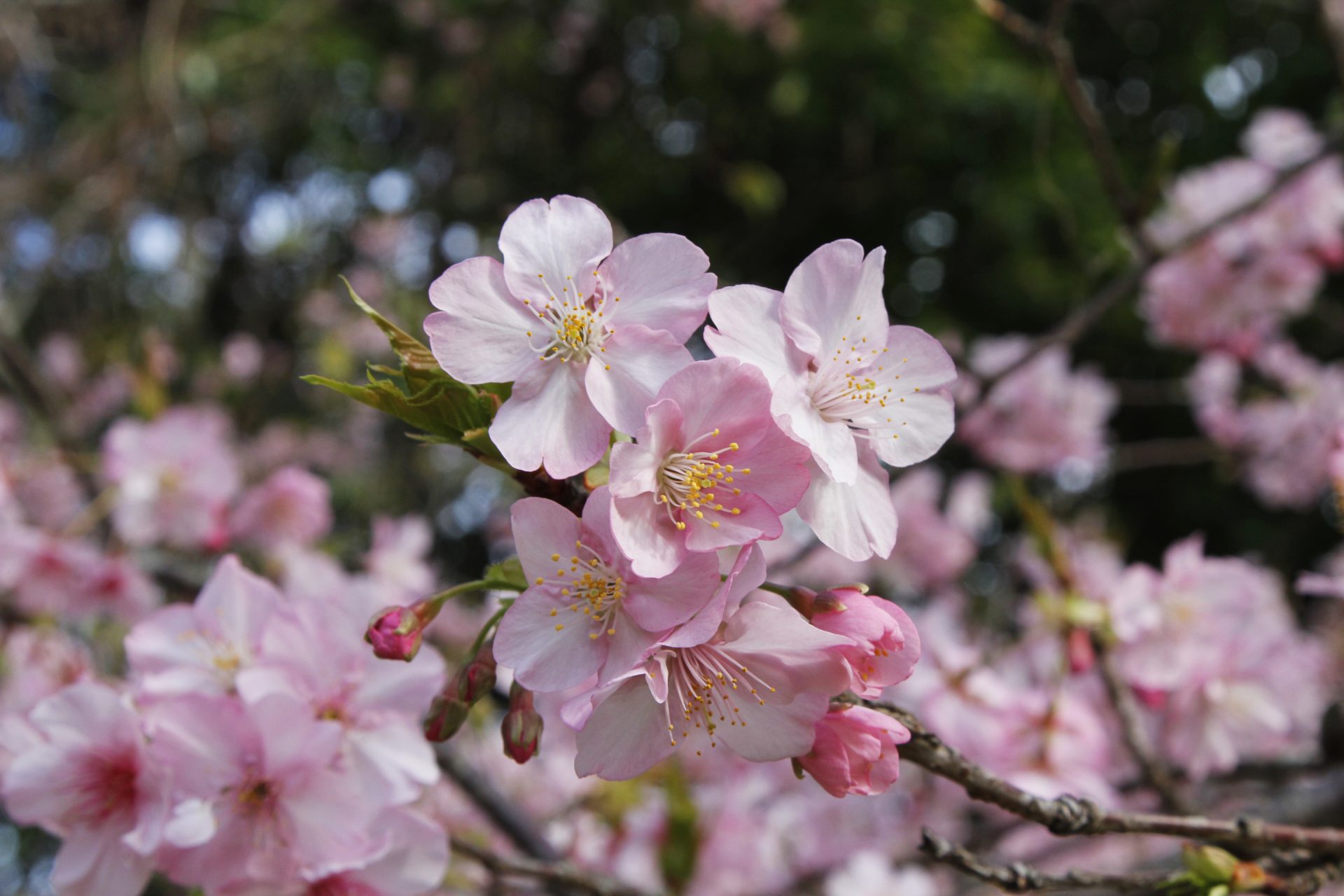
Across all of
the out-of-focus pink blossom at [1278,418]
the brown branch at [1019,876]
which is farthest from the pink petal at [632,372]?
the out-of-focus pink blossom at [1278,418]

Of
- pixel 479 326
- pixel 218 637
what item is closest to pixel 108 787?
pixel 218 637

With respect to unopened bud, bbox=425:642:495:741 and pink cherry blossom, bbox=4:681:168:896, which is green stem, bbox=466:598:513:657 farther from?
pink cherry blossom, bbox=4:681:168:896

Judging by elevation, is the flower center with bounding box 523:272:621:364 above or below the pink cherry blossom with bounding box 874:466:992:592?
above

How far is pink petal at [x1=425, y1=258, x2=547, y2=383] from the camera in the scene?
70cm

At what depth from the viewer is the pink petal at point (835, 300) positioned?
73cm

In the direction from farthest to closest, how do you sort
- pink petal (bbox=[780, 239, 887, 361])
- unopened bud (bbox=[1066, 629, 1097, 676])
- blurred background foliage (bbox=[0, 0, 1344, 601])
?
blurred background foliage (bbox=[0, 0, 1344, 601])
unopened bud (bbox=[1066, 629, 1097, 676])
pink petal (bbox=[780, 239, 887, 361])

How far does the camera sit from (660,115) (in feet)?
18.2

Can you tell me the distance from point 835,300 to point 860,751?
1.18 feet

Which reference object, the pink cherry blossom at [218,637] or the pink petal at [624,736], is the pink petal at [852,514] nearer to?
the pink petal at [624,736]

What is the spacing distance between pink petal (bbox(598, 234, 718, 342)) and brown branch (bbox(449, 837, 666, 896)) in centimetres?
68

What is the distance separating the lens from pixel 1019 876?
29.6 inches

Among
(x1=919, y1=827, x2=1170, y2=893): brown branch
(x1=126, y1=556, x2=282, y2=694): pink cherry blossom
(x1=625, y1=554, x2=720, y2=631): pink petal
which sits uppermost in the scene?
(x1=625, y1=554, x2=720, y2=631): pink petal

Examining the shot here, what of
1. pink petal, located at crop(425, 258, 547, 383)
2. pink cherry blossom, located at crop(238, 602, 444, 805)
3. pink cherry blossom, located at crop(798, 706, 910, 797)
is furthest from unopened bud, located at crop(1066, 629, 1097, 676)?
pink petal, located at crop(425, 258, 547, 383)

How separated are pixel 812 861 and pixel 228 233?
4653 mm
